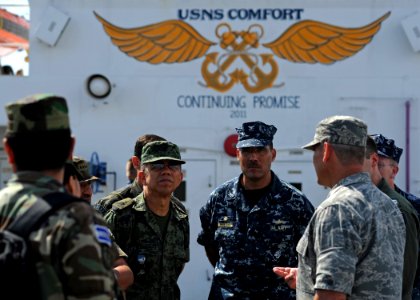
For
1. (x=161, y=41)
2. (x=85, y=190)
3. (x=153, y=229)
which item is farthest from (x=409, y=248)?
(x=161, y=41)

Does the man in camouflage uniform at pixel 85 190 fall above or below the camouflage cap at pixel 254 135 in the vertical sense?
below

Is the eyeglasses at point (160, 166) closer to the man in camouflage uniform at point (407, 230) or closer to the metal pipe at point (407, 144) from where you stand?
the man in camouflage uniform at point (407, 230)

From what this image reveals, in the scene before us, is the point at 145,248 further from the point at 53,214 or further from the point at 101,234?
the point at 53,214

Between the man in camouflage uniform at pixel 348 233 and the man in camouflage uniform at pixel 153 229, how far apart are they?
1258 mm

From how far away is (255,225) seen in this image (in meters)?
4.23

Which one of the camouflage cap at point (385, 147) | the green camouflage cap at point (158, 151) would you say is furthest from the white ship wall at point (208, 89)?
the green camouflage cap at point (158, 151)

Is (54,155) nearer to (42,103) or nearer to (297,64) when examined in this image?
(42,103)

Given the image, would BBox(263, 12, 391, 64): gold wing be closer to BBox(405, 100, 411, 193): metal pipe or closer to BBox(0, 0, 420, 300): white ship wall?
BBox(0, 0, 420, 300): white ship wall

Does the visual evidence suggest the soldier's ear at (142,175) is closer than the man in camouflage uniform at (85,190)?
No

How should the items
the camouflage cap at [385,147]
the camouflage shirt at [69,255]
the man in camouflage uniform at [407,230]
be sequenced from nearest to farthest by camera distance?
1. the camouflage shirt at [69,255]
2. the man in camouflage uniform at [407,230]
3. the camouflage cap at [385,147]

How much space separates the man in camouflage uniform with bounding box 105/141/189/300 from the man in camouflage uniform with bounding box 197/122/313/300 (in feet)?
0.87

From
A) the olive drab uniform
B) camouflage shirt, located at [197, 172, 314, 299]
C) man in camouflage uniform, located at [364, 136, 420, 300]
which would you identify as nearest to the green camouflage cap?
camouflage shirt, located at [197, 172, 314, 299]

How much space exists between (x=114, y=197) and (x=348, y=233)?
2031 mm

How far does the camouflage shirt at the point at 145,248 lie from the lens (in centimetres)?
414
